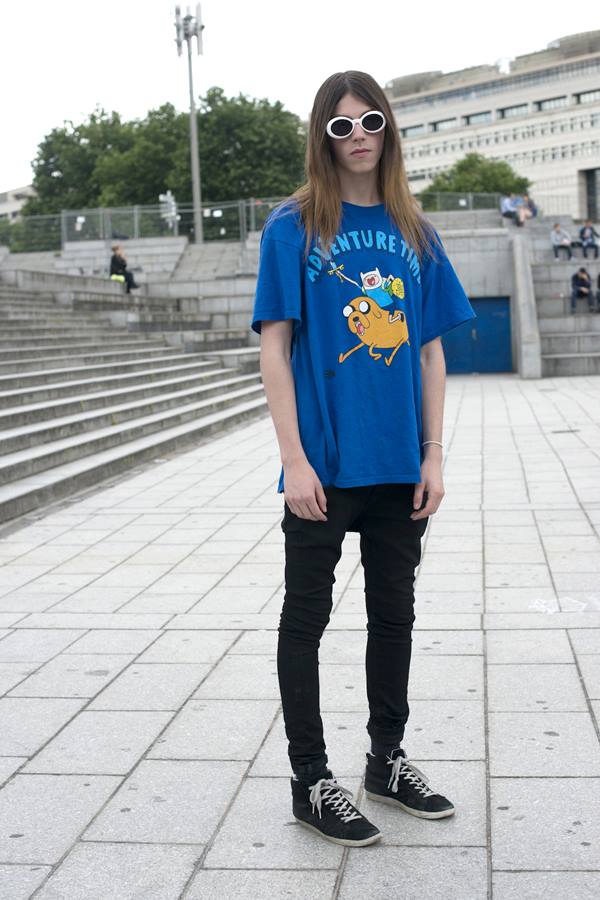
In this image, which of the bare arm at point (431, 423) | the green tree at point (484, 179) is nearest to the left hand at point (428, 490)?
the bare arm at point (431, 423)

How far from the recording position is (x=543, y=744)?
12.4 ft

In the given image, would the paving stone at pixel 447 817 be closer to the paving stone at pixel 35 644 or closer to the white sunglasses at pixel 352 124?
the white sunglasses at pixel 352 124

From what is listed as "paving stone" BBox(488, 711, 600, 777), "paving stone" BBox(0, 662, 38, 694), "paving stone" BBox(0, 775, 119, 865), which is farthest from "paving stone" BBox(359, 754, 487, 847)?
"paving stone" BBox(0, 662, 38, 694)

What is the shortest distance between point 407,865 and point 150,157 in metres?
63.6

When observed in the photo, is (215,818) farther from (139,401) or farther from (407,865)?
(139,401)

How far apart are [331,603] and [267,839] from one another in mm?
659

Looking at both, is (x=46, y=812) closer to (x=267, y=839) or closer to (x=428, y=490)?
(x=267, y=839)

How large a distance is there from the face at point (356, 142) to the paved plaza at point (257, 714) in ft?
5.92

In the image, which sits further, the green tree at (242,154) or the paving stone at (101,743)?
the green tree at (242,154)

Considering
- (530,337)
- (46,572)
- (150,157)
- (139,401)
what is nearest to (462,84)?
(150,157)

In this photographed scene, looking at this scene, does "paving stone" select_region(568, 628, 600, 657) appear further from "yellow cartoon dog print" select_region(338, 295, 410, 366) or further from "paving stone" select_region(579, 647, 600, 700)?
"yellow cartoon dog print" select_region(338, 295, 410, 366)

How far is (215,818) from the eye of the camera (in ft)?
10.9

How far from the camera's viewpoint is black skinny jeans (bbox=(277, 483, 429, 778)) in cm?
313

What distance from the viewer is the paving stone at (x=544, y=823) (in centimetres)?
297
